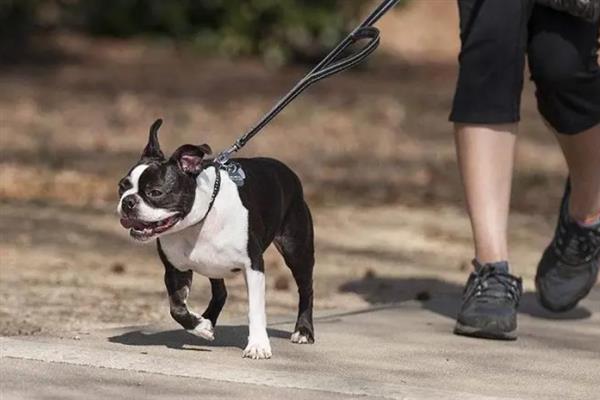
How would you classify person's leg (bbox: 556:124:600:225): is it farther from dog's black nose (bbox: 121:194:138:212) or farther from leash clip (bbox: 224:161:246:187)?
dog's black nose (bbox: 121:194:138:212)

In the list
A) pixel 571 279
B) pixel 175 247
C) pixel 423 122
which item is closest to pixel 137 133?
pixel 423 122

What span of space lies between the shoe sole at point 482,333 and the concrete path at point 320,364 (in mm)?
33

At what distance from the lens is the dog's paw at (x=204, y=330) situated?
5.29 metres

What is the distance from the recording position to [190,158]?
505cm

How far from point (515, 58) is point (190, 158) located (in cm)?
148

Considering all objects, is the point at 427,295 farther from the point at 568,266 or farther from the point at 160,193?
the point at 160,193

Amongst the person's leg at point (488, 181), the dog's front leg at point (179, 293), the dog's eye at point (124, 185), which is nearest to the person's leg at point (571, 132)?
the person's leg at point (488, 181)

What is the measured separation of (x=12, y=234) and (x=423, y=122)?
638 cm

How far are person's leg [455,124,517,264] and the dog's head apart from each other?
1.34 meters

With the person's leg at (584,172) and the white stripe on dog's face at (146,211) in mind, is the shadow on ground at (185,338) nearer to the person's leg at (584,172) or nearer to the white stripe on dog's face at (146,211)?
the white stripe on dog's face at (146,211)

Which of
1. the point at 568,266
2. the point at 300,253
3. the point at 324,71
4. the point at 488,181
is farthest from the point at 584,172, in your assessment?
the point at 300,253

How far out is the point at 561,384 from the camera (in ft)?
16.8

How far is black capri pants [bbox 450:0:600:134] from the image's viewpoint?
6.00 m

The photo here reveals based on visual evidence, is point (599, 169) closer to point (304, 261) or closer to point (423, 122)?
point (304, 261)
